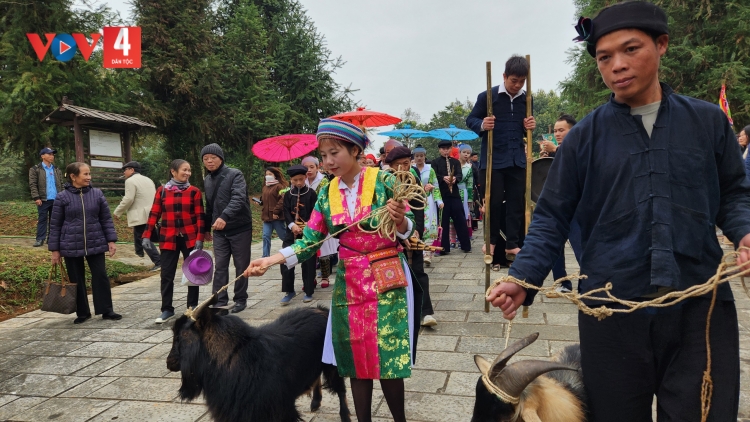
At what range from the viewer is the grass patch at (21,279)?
720 cm

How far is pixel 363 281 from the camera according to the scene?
2.76m

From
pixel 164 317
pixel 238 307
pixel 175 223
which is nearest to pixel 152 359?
pixel 164 317

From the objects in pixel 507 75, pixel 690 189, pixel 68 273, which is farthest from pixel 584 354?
pixel 68 273

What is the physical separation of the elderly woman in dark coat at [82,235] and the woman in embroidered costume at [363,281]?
4487 millimetres

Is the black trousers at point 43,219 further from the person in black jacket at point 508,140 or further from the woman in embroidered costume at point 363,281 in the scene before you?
the woman in embroidered costume at point 363,281

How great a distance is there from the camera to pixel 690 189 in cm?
166

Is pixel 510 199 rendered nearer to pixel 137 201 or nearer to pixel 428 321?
pixel 428 321

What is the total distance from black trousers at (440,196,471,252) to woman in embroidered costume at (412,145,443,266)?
80 centimetres

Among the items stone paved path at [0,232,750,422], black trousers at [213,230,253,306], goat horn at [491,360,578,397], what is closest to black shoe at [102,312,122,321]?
stone paved path at [0,232,750,422]

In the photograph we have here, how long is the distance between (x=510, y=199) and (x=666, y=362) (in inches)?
150

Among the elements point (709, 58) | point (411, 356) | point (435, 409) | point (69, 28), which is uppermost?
point (69, 28)

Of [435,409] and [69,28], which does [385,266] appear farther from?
[69,28]

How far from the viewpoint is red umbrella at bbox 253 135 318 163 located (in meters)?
10.0

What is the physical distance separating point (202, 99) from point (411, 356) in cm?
2079
